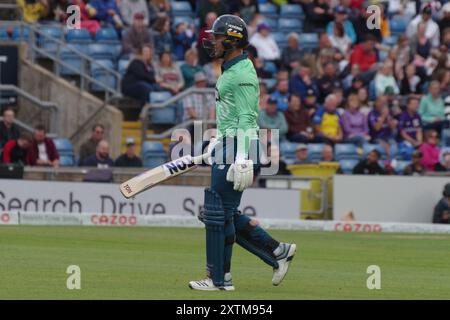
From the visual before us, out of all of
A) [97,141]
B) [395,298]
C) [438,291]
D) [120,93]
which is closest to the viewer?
[395,298]

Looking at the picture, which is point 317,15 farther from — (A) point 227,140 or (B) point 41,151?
(A) point 227,140

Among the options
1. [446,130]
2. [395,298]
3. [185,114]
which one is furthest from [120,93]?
[395,298]

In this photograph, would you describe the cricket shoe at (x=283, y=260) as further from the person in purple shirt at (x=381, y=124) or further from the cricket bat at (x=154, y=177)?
the person in purple shirt at (x=381, y=124)

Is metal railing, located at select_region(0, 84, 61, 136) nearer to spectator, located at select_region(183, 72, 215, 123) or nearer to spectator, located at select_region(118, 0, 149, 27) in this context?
spectator, located at select_region(183, 72, 215, 123)

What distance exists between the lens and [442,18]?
3228 centimetres

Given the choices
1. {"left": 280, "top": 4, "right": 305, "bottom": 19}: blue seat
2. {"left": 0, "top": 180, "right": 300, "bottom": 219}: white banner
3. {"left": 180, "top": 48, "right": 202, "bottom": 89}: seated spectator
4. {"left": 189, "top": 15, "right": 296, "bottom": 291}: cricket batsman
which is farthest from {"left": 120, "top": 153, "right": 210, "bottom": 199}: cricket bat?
{"left": 280, "top": 4, "right": 305, "bottom": 19}: blue seat

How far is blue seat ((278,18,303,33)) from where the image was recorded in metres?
31.6

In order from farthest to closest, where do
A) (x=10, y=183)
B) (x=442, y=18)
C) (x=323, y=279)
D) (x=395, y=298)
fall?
(x=442, y=18), (x=10, y=183), (x=323, y=279), (x=395, y=298)

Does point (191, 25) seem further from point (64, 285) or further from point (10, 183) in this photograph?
point (64, 285)

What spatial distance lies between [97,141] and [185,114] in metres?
2.22

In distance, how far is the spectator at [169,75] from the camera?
27938 mm

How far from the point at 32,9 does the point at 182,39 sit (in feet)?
10.6

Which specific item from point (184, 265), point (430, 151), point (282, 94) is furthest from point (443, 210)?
point (184, 265)

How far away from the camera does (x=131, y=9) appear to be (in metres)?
29.0
